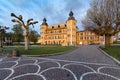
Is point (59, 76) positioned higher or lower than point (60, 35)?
lower

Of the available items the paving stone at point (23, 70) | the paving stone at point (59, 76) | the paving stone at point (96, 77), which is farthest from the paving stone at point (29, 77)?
the paving stone at point (96, 77)

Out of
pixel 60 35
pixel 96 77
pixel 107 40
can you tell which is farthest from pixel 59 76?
pixel 60 35

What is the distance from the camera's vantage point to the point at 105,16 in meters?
28.7

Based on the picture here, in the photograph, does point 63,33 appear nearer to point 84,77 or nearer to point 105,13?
point 105,13

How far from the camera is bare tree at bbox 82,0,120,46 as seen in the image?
28438 millimetres

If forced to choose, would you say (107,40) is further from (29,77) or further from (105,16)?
(29,77)

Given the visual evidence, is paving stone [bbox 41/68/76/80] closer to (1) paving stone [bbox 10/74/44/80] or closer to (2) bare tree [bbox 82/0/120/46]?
(1) paving stone [bbox 10/74/44/80]

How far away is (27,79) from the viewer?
6402 millimetres

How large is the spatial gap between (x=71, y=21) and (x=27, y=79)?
7498 centimetres

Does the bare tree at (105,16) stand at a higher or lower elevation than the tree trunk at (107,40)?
higher

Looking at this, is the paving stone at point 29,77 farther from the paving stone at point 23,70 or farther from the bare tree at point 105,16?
the bare tree at point 105,16

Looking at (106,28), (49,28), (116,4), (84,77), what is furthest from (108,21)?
(49,28)

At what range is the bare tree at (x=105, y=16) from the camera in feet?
93.3

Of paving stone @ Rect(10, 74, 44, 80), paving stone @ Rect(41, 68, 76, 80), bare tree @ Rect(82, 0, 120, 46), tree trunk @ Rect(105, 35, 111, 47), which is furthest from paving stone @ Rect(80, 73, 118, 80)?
tree trunk @ Rect(105, 35, 111, 47)
